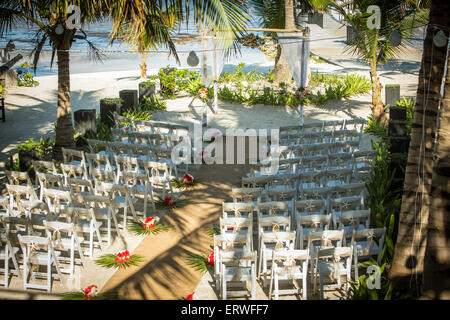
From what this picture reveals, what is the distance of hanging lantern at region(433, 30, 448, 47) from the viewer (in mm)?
5281

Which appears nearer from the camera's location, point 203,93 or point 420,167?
point 420,167

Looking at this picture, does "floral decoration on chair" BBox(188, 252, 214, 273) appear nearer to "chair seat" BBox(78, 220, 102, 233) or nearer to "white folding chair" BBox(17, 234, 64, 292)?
"chair seat" BBox(78, 220, 102, 233)

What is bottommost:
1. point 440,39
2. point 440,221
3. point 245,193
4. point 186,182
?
point 186,182

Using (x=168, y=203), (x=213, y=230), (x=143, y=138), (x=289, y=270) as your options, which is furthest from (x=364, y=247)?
(x=143, y=138)

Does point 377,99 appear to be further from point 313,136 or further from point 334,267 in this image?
point 334,267

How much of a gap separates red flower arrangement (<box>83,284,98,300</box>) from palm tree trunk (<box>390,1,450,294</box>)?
359cm

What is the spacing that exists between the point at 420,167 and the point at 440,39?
1.42 meters

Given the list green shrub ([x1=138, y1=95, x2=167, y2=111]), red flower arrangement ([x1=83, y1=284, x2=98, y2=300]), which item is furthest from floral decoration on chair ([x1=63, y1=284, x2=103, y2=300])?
green shrub ([x1=138, y1=95, x2=167, y2=111])

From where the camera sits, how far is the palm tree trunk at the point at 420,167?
5.56m

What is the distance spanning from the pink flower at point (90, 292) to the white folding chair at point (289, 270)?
2.16 metres

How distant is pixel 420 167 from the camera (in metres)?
5.82

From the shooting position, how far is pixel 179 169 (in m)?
11.9

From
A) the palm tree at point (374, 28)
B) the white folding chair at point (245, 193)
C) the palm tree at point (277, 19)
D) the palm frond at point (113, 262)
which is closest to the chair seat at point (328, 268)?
the white folding chair at point (245, 193)
